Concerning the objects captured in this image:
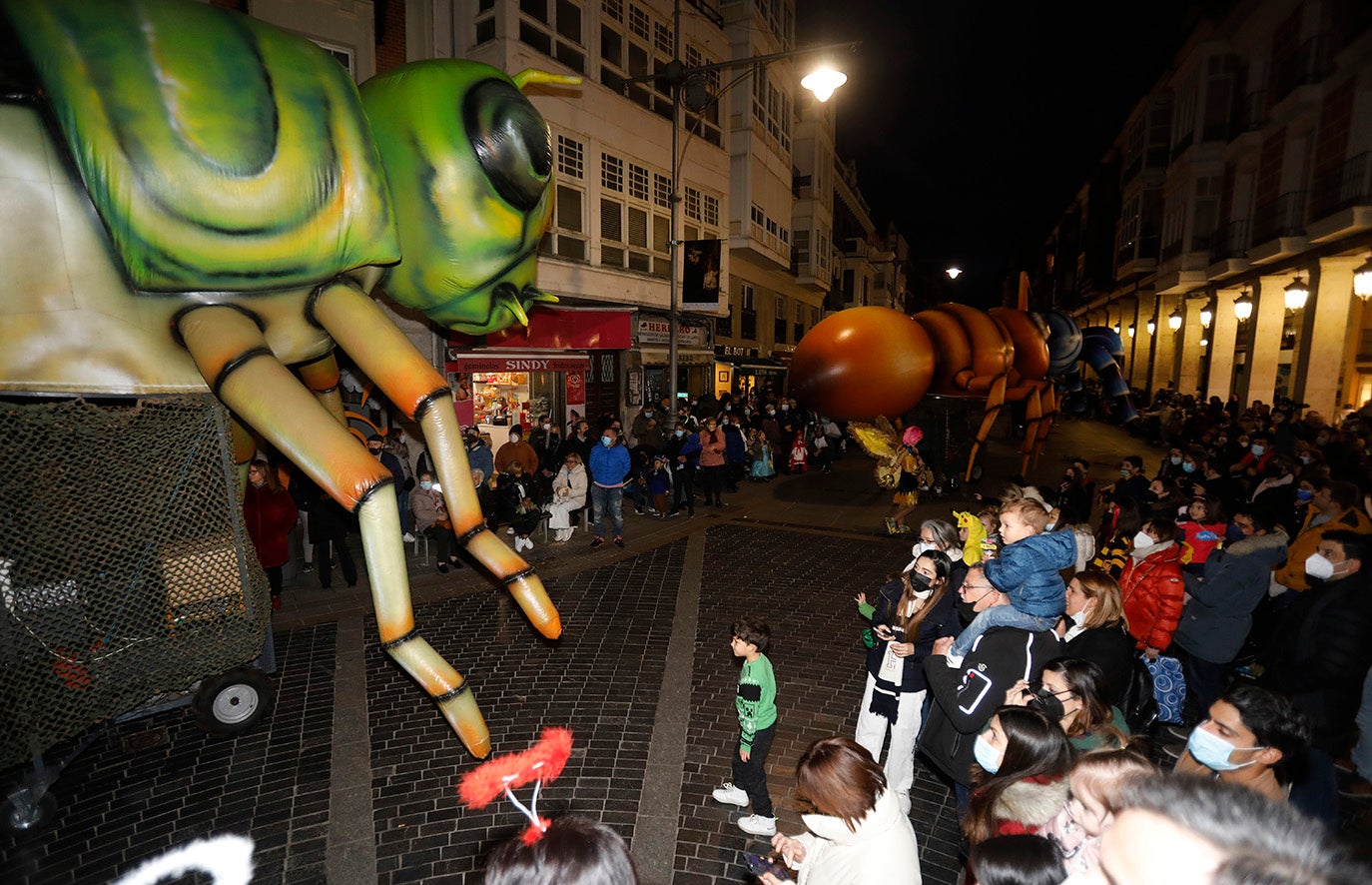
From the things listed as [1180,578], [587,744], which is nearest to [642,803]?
[587,744]

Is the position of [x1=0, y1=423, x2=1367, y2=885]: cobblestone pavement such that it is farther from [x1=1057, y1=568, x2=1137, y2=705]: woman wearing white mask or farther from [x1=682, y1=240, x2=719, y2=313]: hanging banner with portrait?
[x1=682, y1=240, x2=719, y2=313]: hanging banner with portrait

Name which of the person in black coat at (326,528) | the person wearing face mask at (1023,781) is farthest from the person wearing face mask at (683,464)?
the person wearing face mask at (1023,781)

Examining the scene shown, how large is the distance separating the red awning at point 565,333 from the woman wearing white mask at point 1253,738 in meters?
11.8

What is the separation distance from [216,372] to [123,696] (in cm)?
248

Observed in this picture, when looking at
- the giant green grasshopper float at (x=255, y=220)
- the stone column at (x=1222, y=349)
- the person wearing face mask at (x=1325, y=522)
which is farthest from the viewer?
the stone column at (x=1222, y=349)

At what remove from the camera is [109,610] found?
4.16 metres

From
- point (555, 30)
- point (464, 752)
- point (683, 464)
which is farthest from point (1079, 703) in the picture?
point (555, 30)

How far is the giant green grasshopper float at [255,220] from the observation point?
2.99m

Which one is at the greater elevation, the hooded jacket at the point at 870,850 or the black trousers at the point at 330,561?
the hooded jacket at the point at 870,850

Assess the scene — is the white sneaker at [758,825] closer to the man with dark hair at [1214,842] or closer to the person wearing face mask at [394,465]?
the man with dark hair at [1214,842]

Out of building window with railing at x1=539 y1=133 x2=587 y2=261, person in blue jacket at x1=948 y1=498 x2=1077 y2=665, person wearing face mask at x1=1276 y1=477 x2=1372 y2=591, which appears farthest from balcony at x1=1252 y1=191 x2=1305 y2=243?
person in blue jacket at x1=948 y1=498 x2=1077 y2=665

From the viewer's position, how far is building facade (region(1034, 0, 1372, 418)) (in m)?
14.9

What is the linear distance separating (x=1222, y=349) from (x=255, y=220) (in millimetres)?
28746

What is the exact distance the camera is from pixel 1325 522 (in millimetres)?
5508
